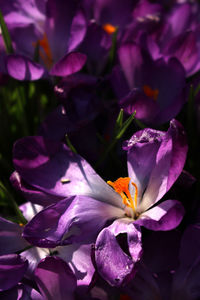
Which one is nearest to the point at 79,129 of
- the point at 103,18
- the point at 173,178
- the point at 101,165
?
the point at 101,165

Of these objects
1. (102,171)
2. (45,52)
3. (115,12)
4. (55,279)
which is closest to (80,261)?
(55,279)

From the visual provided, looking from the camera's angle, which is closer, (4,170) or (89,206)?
(89,206)

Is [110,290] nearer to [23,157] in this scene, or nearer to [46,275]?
[46,275]

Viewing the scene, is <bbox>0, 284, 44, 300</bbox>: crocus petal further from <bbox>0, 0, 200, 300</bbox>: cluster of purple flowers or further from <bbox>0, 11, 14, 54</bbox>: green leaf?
<bbox>0, 11, 14, 54</bbox>: green leaf

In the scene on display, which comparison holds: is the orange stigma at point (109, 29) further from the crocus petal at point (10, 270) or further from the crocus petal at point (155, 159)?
the crocus petal at point (10, 270)

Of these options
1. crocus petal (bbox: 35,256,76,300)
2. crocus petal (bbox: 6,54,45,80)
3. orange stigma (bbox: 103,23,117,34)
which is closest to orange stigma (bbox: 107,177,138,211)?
A: crocus petal (bbox: 35,256,76,300)

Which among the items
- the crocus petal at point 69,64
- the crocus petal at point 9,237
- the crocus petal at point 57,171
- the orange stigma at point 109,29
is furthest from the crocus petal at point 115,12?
the crocus petal at point 9,237

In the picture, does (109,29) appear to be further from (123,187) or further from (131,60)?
(123,187)
